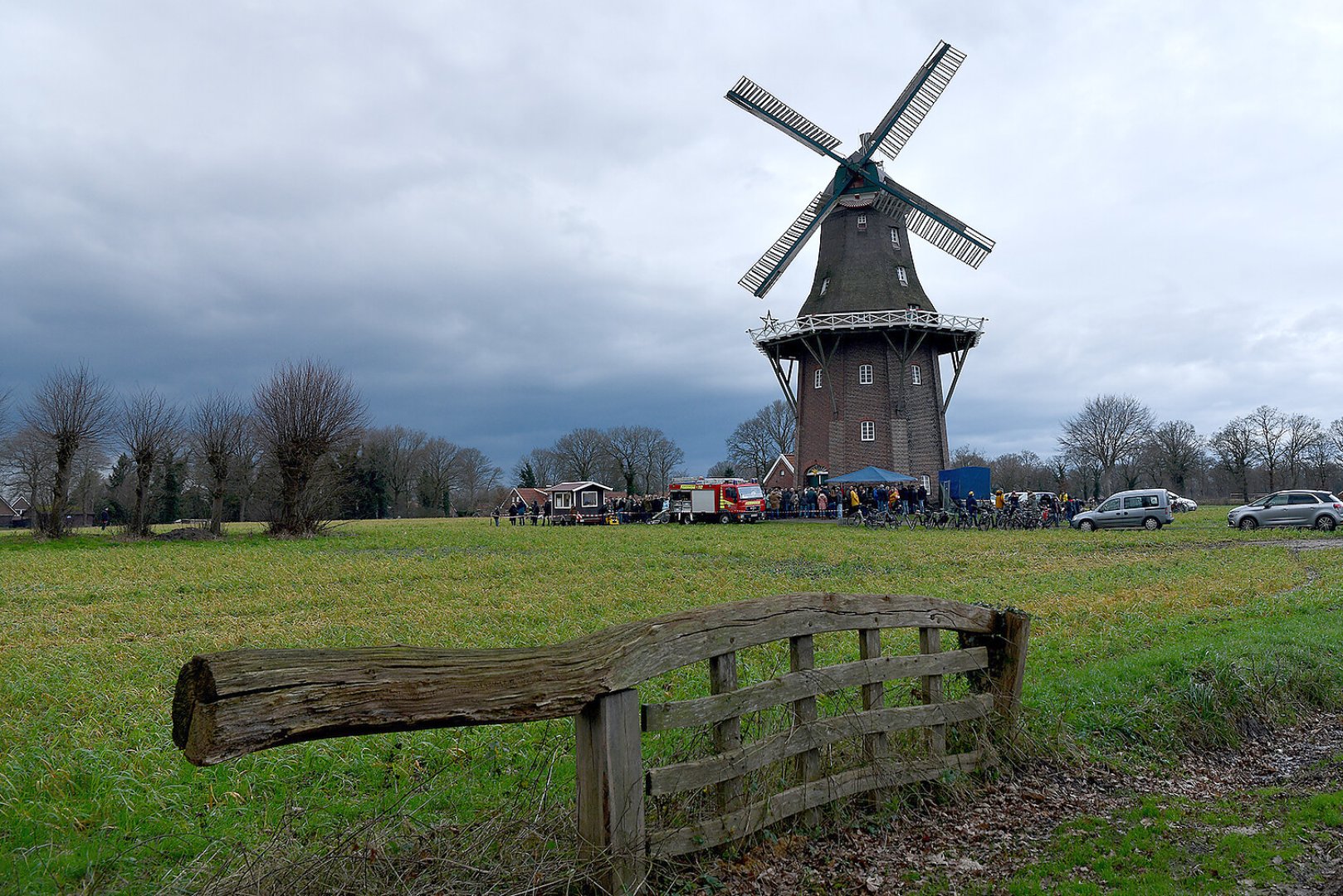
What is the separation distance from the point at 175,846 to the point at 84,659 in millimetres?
6343

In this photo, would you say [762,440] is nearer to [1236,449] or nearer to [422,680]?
[1236,449]

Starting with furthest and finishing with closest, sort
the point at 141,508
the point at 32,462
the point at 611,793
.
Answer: the point at 32,462
the point at 141,508
the point at 611,793

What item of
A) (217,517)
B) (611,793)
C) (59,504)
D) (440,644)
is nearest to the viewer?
(611,793)

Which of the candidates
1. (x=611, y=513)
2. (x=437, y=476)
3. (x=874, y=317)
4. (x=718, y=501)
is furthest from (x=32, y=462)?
(x=437, y=476)

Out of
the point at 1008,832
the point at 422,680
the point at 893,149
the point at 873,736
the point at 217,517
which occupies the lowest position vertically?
the point at 1008,832

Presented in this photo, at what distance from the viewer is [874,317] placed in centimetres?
4366

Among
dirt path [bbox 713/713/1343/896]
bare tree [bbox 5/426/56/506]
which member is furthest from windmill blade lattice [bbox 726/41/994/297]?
dirt path [bbox 713/713/1343/896]

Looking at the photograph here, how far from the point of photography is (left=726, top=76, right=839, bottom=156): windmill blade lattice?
4653cm

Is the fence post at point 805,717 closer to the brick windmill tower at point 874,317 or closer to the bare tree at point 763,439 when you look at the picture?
the brick windmill tower at point 874,317

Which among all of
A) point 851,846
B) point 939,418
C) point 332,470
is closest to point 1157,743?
point 851,846

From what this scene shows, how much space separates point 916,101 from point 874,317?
496 inches

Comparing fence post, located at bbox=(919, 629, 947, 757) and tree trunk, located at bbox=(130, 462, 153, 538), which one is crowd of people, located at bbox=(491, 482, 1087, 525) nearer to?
tree trunk, located at bbox=(130, 462, 153, 538)

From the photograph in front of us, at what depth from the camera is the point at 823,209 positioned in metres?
47.1

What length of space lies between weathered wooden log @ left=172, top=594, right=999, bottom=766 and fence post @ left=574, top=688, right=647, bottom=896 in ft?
0.43
